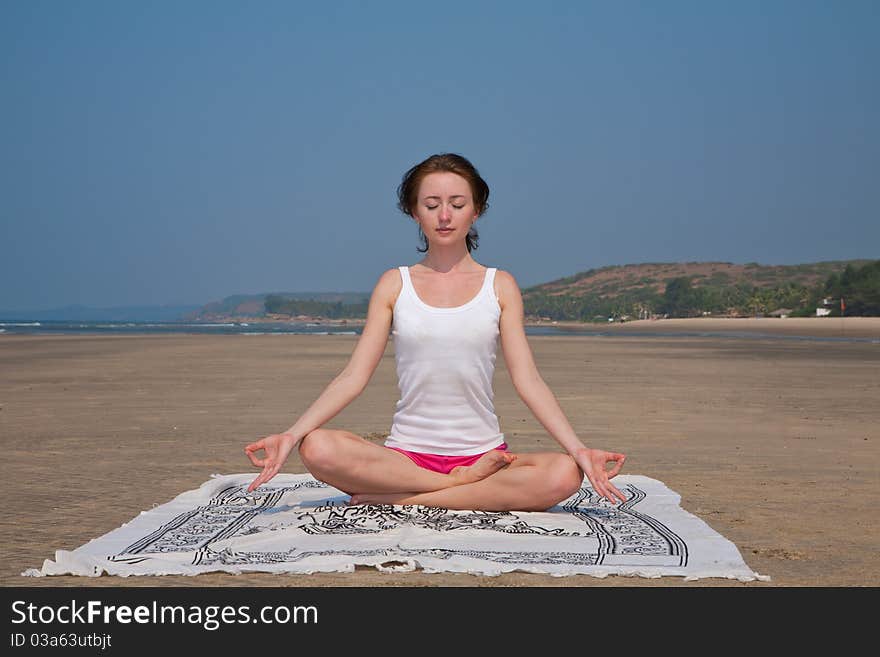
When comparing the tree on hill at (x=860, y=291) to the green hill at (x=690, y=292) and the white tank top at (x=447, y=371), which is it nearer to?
the green hill at (x=690, y=292)

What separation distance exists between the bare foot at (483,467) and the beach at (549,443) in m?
1.02

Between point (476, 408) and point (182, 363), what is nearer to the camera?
point (476, 408)

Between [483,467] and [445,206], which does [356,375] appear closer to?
[483,467]

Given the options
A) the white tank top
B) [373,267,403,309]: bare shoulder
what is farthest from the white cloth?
[373,267,403,309]: bare shoulder

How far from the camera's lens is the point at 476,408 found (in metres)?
5.26

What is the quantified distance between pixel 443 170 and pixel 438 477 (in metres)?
1.54

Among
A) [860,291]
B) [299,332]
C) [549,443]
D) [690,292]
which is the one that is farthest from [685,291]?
[549,443]

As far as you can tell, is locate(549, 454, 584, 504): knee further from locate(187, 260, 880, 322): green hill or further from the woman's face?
locate(187, 260, 880, 322): green hill

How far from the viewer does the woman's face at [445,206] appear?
5270mm

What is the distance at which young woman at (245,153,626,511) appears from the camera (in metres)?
5.16

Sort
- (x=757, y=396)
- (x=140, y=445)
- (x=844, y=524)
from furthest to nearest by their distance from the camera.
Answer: (x=757, y=396) < (x=140, y=445) < (x=844, y=524)
